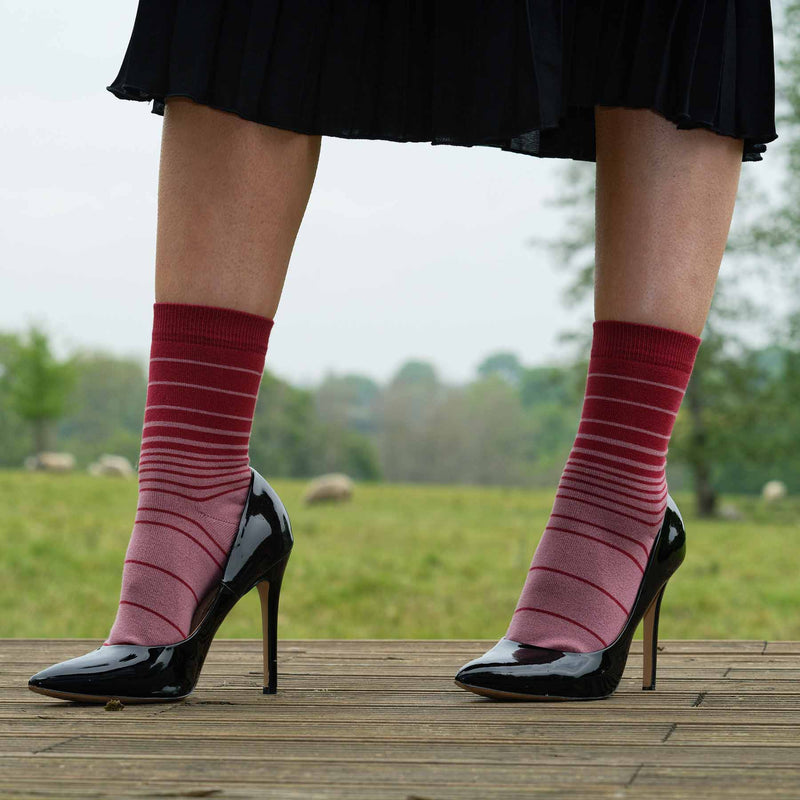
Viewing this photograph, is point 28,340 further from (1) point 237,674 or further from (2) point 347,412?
(1) point 237,674

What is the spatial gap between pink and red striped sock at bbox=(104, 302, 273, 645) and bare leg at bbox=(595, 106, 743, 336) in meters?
0.39

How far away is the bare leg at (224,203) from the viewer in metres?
1.03

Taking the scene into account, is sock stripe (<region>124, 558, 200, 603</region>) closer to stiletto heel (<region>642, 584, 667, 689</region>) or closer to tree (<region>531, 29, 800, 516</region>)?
stiletto heel (<region>642, 584, 667, 689</region>)

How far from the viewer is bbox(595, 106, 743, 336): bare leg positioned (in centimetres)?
108

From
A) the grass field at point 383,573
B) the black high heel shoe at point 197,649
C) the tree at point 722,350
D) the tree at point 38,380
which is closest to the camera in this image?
the black high heel shoe at point 197,649

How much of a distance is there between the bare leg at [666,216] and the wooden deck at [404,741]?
0.41 m

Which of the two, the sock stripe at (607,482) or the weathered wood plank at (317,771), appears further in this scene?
the sock stripe at (607,482)

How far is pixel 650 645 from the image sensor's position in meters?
→ 1.13

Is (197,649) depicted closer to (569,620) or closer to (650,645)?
(569,620)

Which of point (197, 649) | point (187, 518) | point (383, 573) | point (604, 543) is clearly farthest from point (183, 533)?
point (383, 573)

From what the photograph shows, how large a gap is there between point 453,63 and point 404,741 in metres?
0.67

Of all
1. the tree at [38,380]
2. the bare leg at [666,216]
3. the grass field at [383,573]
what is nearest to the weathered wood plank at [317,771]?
the bare leg at [666,216]

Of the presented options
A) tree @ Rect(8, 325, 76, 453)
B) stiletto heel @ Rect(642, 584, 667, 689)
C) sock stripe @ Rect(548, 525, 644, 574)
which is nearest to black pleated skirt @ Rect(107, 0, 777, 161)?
sock stripe @ Rect(548, 525, 644, 574)

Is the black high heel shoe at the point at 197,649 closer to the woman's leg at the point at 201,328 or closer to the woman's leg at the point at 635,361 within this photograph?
the woman's leg at the point at 201,328
